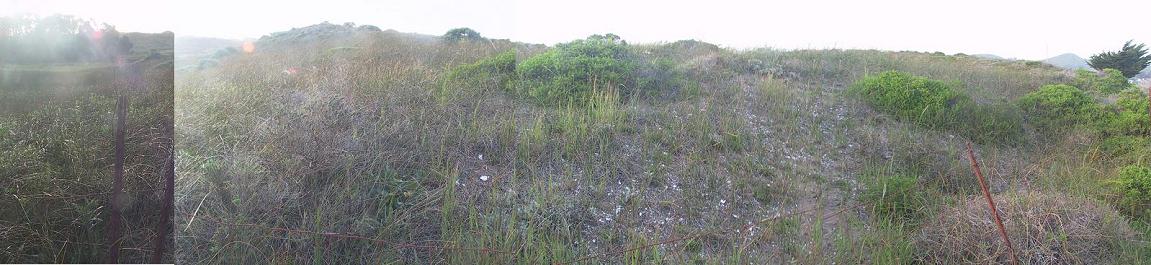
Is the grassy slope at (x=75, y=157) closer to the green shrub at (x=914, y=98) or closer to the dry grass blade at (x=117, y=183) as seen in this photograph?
the dry grass blade at (x=117, y=183)

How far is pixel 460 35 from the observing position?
10523 millimetres

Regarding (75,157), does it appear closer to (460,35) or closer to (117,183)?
(117,183)

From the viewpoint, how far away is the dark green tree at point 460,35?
10250 mm

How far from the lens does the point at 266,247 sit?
10.5ft

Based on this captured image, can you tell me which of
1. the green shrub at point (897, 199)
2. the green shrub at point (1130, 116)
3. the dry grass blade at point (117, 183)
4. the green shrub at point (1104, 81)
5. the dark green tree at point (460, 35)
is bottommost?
the green shrub at point (897, 199)

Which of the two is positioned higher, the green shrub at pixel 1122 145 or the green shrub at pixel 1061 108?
the green shrub at pixel 1061 108

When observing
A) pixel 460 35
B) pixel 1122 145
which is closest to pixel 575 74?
pixel 460 35

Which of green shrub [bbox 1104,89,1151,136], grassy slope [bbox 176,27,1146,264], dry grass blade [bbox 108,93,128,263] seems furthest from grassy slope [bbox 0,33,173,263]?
green shrub [bbox 1104,89,1151,136]

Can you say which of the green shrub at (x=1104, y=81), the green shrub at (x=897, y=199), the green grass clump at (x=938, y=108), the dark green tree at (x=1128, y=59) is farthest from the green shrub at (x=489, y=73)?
the dark green tree at (x=1128, y=59)

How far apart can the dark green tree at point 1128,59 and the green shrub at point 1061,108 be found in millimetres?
2211

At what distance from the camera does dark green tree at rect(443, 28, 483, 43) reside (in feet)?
33.6

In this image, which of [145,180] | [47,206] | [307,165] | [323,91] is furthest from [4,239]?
[323,91]

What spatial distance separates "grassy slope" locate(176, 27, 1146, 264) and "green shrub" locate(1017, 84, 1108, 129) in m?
0.90

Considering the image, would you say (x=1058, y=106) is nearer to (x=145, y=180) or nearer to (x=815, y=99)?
(x=815, y=99)
